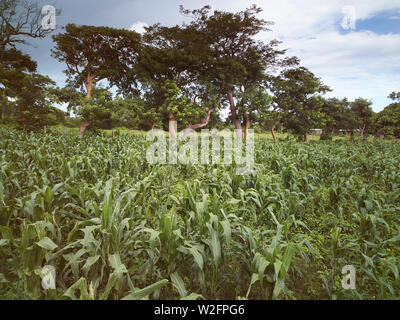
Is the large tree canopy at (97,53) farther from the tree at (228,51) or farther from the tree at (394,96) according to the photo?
the tree at (394,96)

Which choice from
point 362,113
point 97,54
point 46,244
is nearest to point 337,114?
point 362,113

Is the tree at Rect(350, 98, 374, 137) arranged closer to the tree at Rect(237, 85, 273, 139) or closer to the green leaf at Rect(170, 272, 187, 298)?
the tree at Rect(237, 85, 273, 139)

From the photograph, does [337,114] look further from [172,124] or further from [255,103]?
[172,124]

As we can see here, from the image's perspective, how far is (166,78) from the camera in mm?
22266

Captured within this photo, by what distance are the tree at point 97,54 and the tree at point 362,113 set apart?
28.3 m

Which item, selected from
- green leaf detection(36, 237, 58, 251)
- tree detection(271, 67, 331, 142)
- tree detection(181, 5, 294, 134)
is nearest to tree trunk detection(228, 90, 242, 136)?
tree detection(181, 5, 294, 134)

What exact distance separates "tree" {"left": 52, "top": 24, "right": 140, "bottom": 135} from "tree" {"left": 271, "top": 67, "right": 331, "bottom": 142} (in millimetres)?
16324

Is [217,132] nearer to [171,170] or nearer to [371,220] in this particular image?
[171,170]

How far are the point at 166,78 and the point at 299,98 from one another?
614 inches

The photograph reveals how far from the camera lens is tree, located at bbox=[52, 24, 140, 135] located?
1969 cm

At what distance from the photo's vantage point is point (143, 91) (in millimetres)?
22625

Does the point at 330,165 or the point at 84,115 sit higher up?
the point at 84,115
